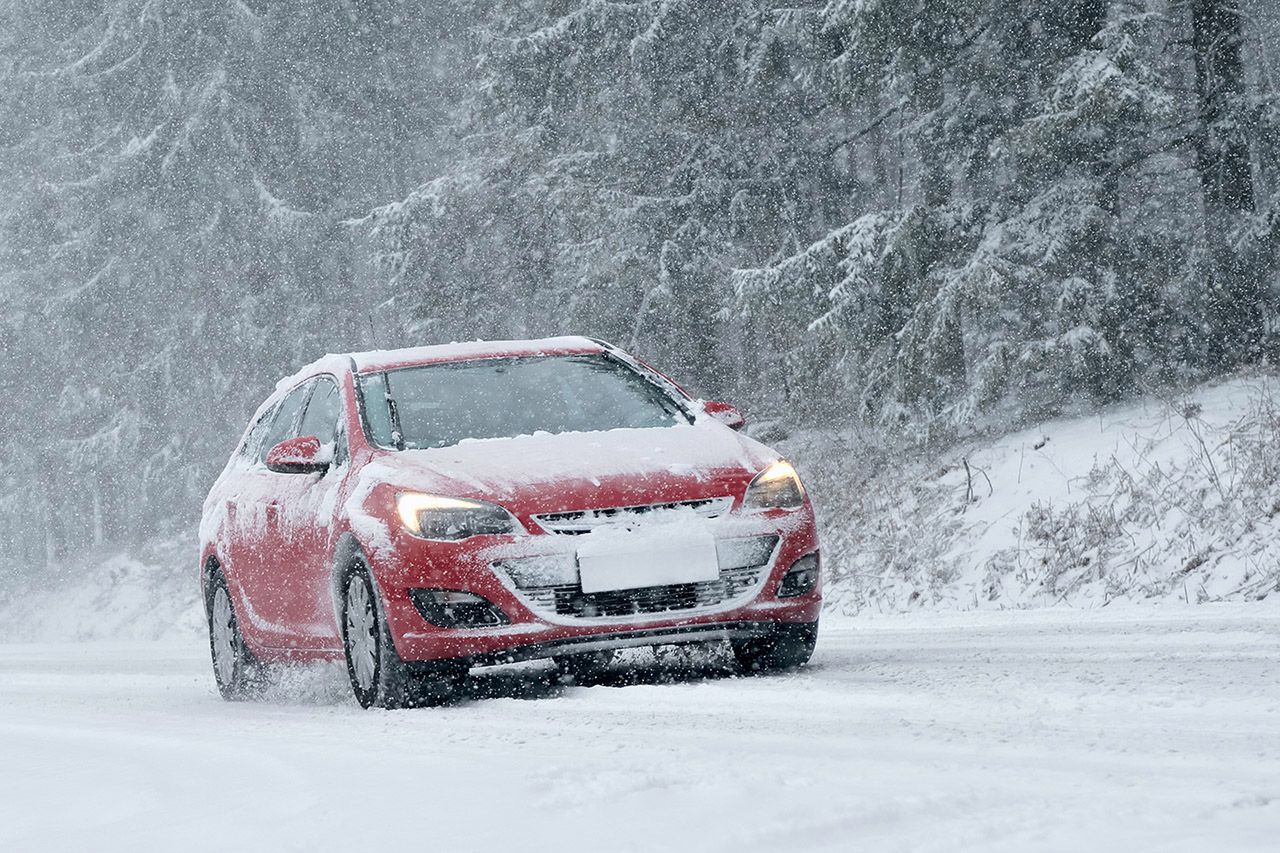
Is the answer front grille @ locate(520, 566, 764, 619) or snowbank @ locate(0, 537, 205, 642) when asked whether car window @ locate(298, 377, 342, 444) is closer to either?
front grille @ locate(520, 566, 764, 619)

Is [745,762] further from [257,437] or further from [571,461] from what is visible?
[257,437]

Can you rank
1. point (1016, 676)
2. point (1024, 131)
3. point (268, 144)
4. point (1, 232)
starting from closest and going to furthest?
point (1016, 676) → point (1024, 131) → point (268, 144) → point (1, 232)

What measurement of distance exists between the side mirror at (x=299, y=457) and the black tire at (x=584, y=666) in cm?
139

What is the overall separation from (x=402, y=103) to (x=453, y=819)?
3053 centimetres

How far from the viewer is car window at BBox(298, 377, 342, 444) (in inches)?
319

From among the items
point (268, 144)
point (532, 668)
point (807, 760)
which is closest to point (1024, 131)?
point (532, 668)

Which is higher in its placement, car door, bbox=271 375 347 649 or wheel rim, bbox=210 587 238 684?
car door, bbox=271 375 347 649

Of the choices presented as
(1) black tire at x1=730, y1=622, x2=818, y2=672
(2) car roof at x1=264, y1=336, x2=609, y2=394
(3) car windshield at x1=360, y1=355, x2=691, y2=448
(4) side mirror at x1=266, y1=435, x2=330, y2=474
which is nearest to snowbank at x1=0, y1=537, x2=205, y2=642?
(2) car roof at x1=264, y1=336, x2=609, y2=394

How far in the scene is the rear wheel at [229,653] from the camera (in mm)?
9070

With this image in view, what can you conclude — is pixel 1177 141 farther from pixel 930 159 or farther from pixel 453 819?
pixel 453 819

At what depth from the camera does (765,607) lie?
6934 mm

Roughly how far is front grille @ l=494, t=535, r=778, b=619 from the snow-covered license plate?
0.03 meters

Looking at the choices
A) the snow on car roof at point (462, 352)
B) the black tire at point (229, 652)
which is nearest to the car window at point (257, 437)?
the black tire at point (229, 652)

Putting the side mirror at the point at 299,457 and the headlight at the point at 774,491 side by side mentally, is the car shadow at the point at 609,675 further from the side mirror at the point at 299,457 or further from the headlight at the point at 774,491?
the side mirror at the point at 299,457
